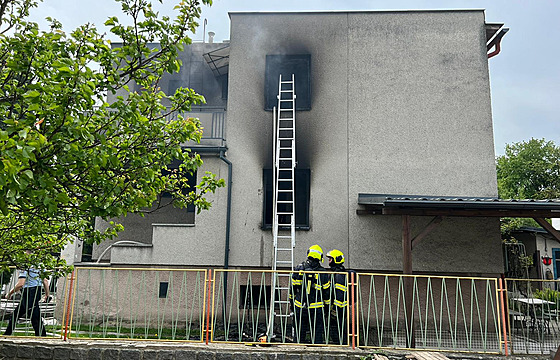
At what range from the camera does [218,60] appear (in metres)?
A: 13.4

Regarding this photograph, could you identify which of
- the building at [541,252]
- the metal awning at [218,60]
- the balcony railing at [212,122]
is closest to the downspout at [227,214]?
the balcony railing at [212,122]

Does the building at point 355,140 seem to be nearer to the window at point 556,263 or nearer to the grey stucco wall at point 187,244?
the grey stucco wall at point 187,244

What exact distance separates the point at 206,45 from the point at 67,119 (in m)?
12.0

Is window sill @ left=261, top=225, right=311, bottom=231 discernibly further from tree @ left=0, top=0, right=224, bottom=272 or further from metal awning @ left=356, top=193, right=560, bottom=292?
tree @ left=0, top=0, right=224, bottom=272

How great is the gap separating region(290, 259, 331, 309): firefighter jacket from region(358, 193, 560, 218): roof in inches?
80.4

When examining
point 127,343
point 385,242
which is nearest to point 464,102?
point 385,242

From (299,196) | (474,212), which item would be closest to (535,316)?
(474,212)

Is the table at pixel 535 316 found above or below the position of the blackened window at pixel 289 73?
below

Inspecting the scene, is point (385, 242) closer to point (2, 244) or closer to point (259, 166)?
point (259, 166)

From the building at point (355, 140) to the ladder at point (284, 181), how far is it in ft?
0.77

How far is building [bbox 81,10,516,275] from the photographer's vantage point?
10.7 m

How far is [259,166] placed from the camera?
37.2 ft

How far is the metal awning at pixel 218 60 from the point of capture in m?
12.8

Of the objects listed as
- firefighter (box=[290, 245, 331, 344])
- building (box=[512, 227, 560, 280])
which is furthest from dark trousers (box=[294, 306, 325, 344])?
building (box=[512, 227, 560, 280])
